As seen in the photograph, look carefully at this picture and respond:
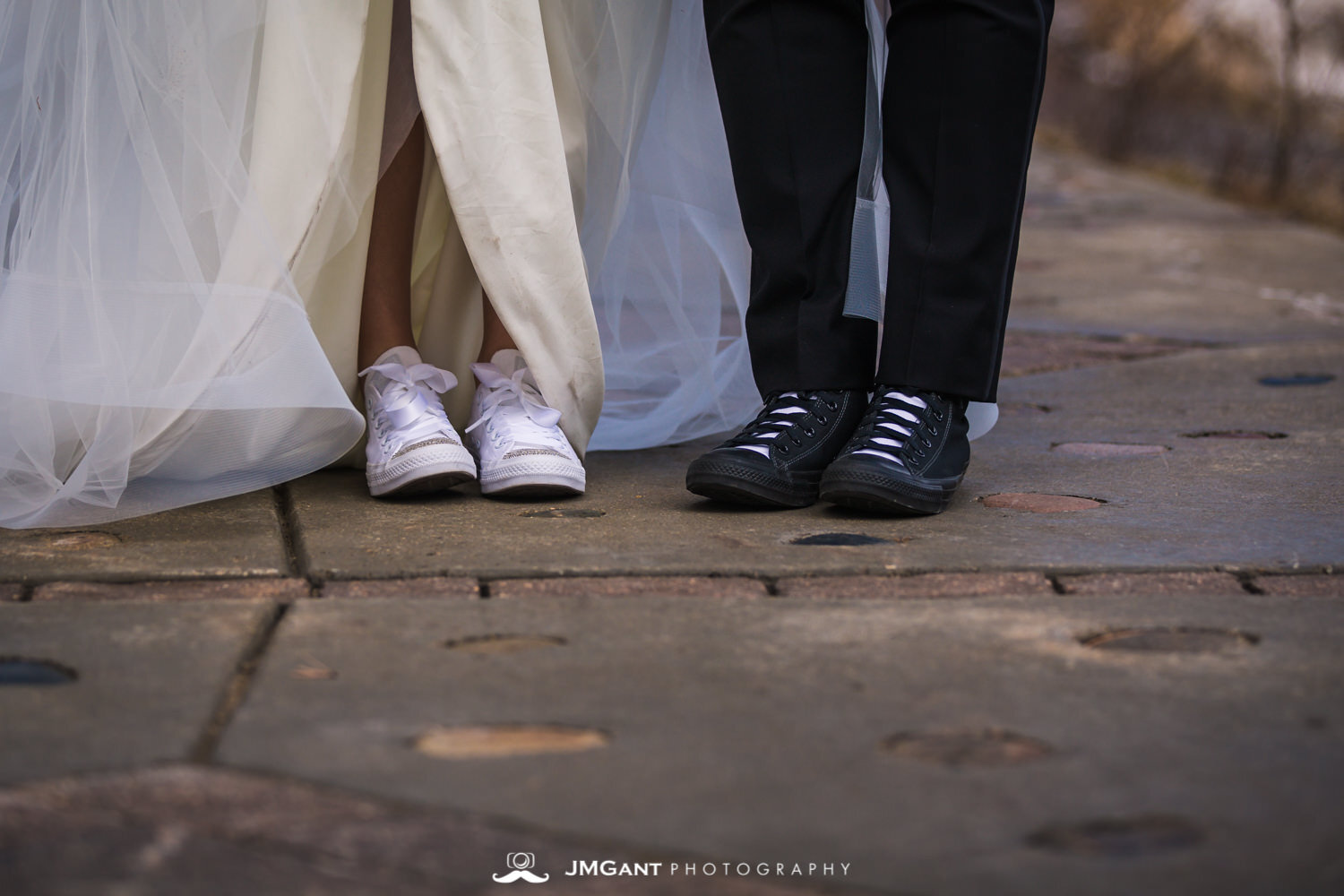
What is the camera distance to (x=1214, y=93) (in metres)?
6.97

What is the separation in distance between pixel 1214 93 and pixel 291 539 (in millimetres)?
6734

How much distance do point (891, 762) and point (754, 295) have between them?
85 cm

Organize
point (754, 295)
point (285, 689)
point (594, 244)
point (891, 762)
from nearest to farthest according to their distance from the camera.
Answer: point (891, 762), point (285, 689), point (754, 295), point (594, 244)

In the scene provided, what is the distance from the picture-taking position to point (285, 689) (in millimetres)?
897

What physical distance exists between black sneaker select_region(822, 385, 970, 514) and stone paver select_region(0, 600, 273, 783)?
0.61m

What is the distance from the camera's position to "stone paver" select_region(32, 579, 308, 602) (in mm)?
1130

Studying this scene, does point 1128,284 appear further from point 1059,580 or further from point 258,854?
point 258,854

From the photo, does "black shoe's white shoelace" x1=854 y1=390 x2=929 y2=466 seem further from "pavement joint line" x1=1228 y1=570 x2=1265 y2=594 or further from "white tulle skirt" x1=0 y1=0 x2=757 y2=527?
"white tulle skirt" x1=0 y1=0 x2=757 y2=527

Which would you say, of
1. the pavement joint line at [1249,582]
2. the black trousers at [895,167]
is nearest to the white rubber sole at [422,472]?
the black trousers at [895,167]

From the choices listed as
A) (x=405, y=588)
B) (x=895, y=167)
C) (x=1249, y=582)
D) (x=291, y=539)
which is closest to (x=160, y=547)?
(x=291, y=539)

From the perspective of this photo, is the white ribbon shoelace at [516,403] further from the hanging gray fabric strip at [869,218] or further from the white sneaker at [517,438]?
the hanging gray fabric strip at [869,218]

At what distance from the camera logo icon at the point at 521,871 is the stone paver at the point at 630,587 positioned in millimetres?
440

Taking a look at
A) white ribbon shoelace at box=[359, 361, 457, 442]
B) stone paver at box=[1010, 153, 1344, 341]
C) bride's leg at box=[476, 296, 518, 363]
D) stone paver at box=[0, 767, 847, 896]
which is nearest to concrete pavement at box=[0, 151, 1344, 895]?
stone paver at box=[0, 767, 847, 896]

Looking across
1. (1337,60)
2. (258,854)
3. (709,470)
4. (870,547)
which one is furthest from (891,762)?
(1337,60)
